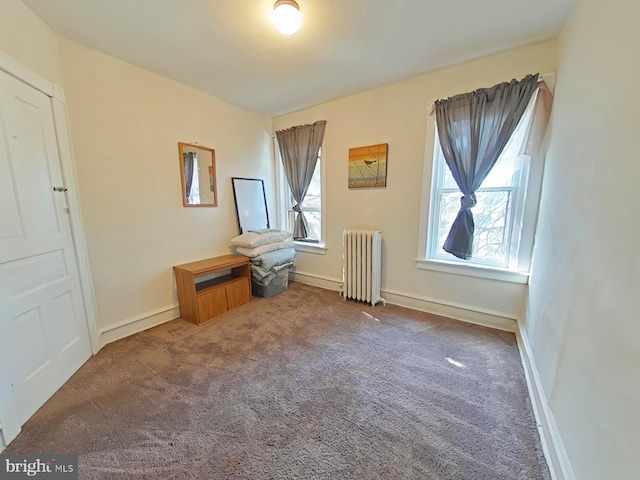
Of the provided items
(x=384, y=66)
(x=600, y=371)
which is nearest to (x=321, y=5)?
(x=384, y=66)

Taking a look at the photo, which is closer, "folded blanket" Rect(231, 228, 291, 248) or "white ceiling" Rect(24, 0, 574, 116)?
"white ceiling" Rect(24, 0, 574, 116)

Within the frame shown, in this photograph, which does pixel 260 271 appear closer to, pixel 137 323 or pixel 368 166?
pixel 137 323

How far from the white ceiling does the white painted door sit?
0.74m

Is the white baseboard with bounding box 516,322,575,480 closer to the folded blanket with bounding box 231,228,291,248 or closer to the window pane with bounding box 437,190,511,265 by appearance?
the window pane with bounding box 437,190,511,265

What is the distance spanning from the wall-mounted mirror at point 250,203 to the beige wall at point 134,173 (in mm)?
336

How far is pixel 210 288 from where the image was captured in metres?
2.60

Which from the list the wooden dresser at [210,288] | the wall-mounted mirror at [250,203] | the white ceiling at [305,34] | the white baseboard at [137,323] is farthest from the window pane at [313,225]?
the white baseboard at [137,323]

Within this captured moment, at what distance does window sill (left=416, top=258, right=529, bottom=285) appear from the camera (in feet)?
7.08

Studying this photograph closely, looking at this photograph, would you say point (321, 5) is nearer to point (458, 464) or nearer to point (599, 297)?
point (599, 297)

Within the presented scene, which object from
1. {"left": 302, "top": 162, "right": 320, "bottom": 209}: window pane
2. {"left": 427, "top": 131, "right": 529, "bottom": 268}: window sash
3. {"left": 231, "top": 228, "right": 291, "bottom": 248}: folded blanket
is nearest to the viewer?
{"left": 427, "top": 131, "right": 529, "bottom": 268}: window sash

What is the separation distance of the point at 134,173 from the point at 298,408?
95.7 inches

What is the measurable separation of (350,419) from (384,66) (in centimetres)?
285

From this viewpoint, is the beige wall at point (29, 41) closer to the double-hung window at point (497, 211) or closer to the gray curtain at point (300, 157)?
the gray curtain at point (300, 157)

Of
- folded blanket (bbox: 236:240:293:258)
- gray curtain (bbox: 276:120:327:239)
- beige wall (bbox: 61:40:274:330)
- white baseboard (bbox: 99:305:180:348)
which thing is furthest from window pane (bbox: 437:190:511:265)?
white baseboard (bbox: 99:305:180:348)
